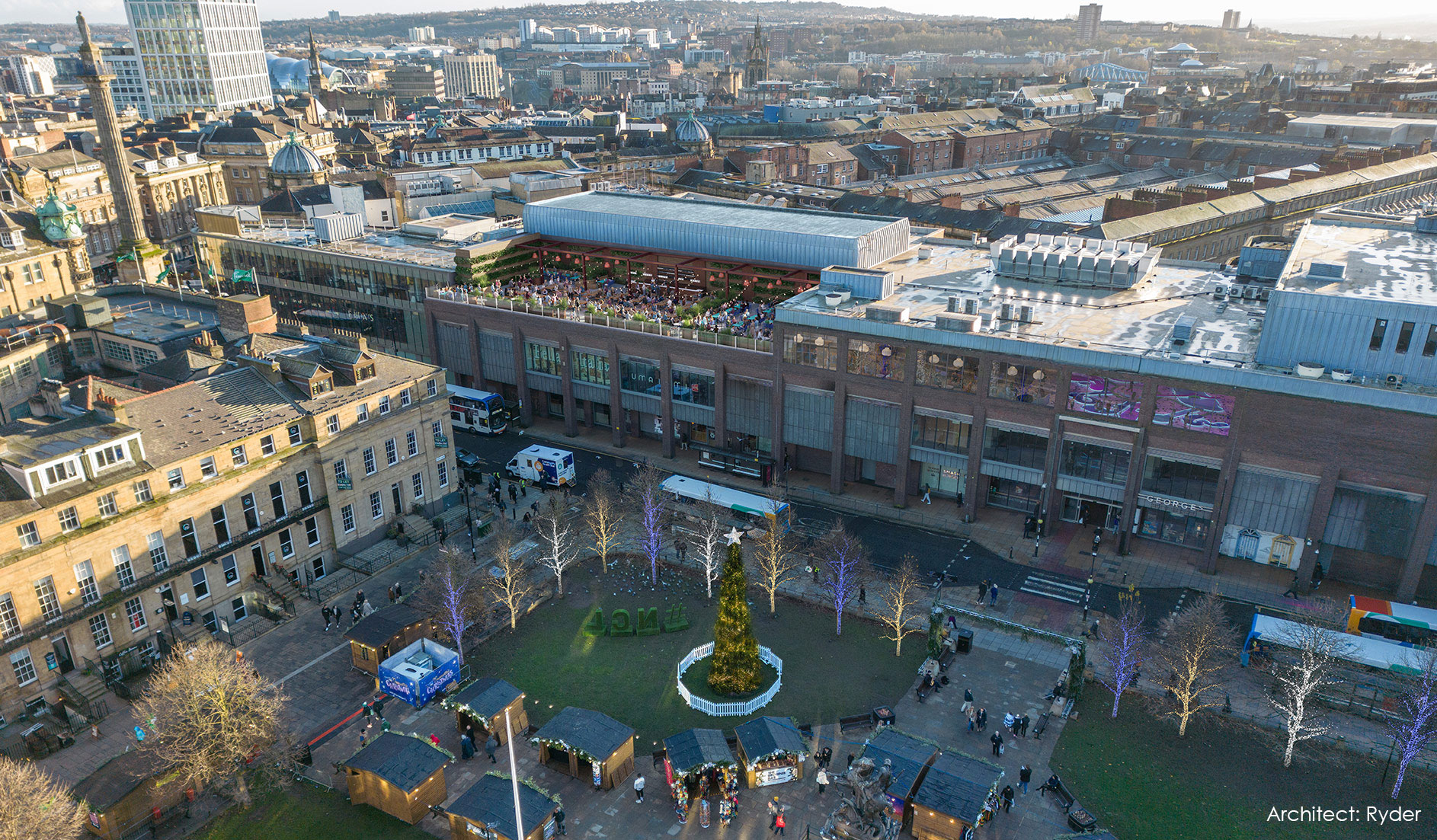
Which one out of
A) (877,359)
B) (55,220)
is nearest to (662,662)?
(877,359)

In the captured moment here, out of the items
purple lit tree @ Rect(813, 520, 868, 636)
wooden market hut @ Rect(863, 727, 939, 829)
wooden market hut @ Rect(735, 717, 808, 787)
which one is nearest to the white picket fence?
wooden market hut @ Rect(735, 717, 808, 787)

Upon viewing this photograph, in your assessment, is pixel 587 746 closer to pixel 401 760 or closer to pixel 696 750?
pixel 696 750

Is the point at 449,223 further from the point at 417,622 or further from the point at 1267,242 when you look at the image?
the point at 1267,242

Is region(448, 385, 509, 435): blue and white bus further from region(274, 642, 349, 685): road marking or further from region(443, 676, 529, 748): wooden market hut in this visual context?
region(443, 676, 529, 748): wooden market hut

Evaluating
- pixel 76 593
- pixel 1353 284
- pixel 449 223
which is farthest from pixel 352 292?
pixel 1353 284

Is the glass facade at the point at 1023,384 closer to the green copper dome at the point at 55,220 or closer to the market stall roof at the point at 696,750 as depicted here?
the market stall roof at the point at 696,750

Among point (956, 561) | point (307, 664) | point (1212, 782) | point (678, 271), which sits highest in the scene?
point (678, 271)

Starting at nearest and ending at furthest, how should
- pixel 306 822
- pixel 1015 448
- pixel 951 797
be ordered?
pixel 951 797
pixel 306 822
pixel 1015 448
